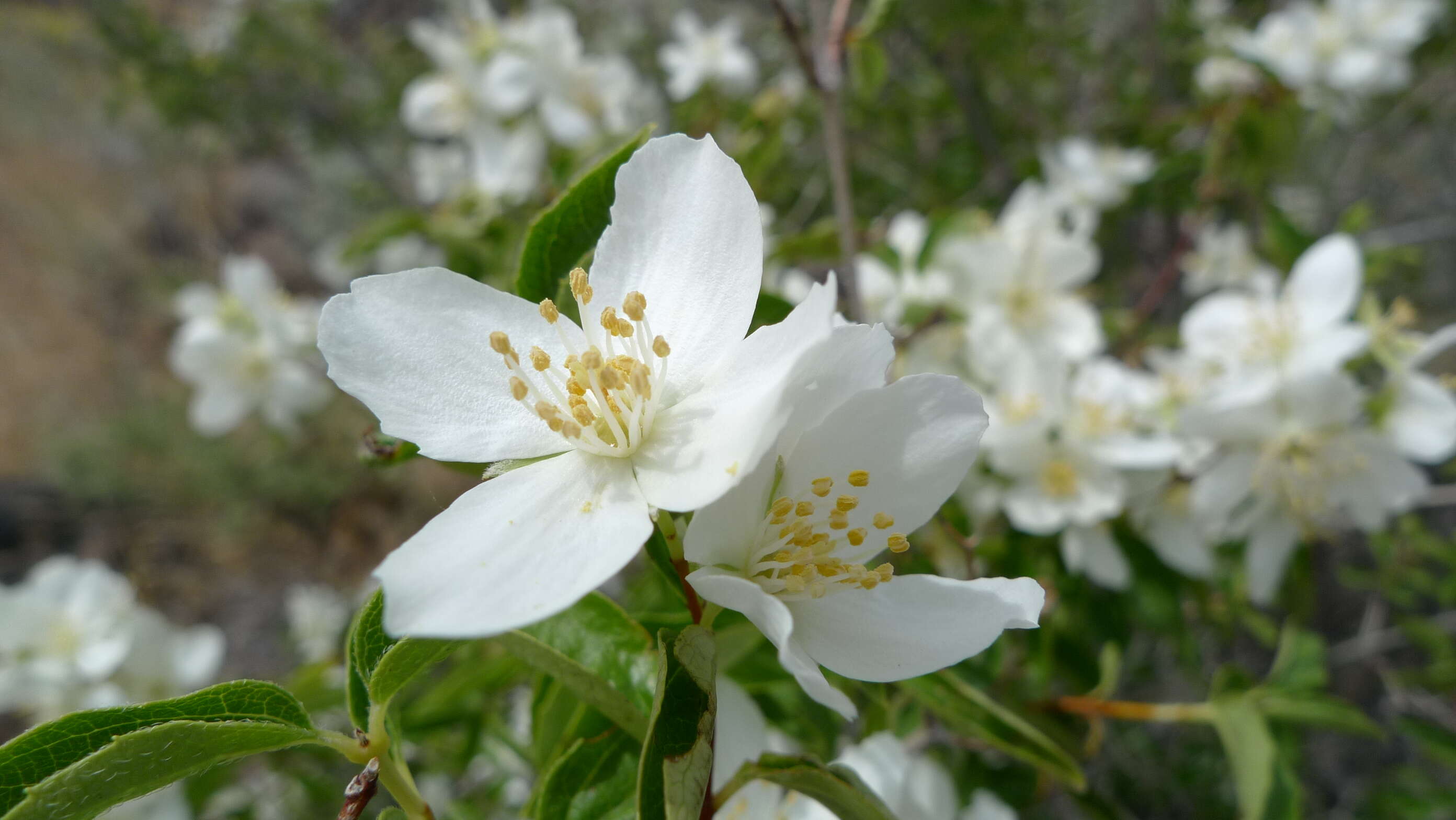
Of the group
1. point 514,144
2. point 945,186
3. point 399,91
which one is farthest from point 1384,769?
point 399,91

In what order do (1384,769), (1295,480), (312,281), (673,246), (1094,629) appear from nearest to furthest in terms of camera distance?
(673,246)
(1295,480)
(1094,629)
(1384,769)
(312,281)

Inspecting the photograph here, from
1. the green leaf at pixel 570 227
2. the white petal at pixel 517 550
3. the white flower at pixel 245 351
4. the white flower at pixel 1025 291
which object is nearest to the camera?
the white petal at pixel 517 550

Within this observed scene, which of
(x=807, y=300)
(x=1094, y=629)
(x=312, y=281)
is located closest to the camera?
(x=807, y=300)

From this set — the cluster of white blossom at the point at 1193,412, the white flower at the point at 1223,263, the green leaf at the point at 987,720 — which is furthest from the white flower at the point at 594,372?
the white flower at the point at 1223,263

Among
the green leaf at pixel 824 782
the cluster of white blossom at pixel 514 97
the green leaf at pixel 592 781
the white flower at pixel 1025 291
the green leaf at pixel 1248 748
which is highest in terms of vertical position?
the cluster of white blossom at pixel 514 97

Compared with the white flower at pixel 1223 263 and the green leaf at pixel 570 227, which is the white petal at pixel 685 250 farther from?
the white flower at pixel 1223 263

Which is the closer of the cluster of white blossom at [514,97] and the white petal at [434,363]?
the white petal at [434,363]

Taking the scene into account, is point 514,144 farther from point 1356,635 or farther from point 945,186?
point 1356,635
